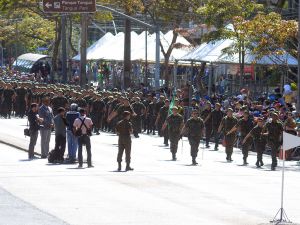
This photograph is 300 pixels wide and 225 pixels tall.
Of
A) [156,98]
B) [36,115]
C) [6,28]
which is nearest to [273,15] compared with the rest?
[156,98]

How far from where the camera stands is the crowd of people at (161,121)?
98.9 ft

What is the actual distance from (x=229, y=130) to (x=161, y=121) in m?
7.35

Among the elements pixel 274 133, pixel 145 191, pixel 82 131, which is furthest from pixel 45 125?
pixel 145 191

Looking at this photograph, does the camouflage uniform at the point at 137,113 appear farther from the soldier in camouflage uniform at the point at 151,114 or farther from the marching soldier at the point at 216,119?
the marching soldier at the point at 216,119

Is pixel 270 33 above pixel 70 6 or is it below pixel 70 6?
below

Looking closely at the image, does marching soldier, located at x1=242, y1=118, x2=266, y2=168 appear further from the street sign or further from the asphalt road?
the street sign

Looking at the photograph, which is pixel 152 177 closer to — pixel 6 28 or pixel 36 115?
pixel 36 115

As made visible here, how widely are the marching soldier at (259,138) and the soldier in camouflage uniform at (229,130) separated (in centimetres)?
124

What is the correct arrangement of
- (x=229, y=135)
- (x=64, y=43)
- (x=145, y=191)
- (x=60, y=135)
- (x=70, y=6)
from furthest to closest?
1. (x=64, y=43)
2. (x=70, y=6)
3. (x=229, y=135)
4. (x=60, y=135)
5. (x=145, y=191)

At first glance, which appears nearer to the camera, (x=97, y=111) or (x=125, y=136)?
(x=125, y=136)

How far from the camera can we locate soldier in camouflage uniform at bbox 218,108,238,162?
106 feet

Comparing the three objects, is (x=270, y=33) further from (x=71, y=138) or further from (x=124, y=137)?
(x=124, y=137)

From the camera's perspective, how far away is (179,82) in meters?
62.3

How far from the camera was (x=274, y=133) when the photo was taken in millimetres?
30234
